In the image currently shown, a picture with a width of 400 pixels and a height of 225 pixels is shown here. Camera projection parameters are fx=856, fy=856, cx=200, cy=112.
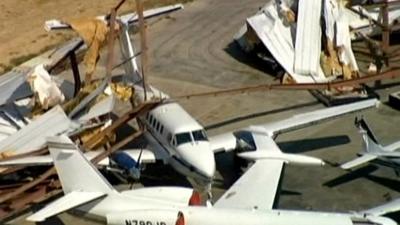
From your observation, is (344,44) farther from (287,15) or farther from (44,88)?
(44,88)

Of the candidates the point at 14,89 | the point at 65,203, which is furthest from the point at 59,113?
the point at 65,203

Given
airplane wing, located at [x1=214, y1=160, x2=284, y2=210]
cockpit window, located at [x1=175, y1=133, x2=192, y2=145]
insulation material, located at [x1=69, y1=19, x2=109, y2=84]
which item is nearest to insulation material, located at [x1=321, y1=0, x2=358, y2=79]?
insulation material, located at [x1=69, y1=19, x2=109, y2=84]

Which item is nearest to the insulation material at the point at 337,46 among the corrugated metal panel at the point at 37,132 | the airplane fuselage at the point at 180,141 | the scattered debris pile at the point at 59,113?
the scattered debris pile at the point at 59,113

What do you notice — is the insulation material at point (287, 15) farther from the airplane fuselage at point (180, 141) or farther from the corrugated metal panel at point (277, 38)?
the airplane fuselage at point (180, 141)

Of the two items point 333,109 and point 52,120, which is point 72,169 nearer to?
point 52,120

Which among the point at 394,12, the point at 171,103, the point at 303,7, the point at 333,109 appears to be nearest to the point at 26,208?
the point at 171,103

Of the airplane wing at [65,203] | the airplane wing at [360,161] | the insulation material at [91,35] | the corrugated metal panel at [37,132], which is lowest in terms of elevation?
the airplane wing at [360,161]
